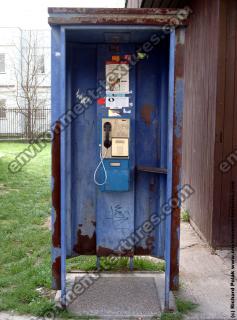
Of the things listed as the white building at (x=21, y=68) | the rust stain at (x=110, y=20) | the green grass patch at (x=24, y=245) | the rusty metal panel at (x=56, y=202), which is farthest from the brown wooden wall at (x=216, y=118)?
the white building at (x=21, y=68)

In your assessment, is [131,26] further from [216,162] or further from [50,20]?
[216,162]

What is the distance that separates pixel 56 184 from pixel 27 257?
179cm

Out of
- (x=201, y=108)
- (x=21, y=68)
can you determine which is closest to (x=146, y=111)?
(x=201, y=108)

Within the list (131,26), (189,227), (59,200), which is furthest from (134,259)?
(131,26)

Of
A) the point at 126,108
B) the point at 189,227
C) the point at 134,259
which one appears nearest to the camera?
the point at 126,108

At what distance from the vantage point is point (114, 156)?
446cm

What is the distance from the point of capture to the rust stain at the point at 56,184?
4094 mm

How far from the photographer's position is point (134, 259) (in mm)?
5285

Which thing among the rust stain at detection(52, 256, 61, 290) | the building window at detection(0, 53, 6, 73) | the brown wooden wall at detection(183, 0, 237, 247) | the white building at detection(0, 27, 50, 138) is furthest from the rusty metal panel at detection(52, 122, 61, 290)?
the building window at detection(0, 53, 6, 73)

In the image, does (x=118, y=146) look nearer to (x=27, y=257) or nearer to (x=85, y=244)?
(x=85, y=244)

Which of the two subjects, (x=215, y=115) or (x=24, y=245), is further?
(x=24, y=245)

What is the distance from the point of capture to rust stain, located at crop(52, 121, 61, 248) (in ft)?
13.4

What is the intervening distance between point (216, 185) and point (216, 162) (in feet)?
1.00

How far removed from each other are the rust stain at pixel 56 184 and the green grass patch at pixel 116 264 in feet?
3.31
